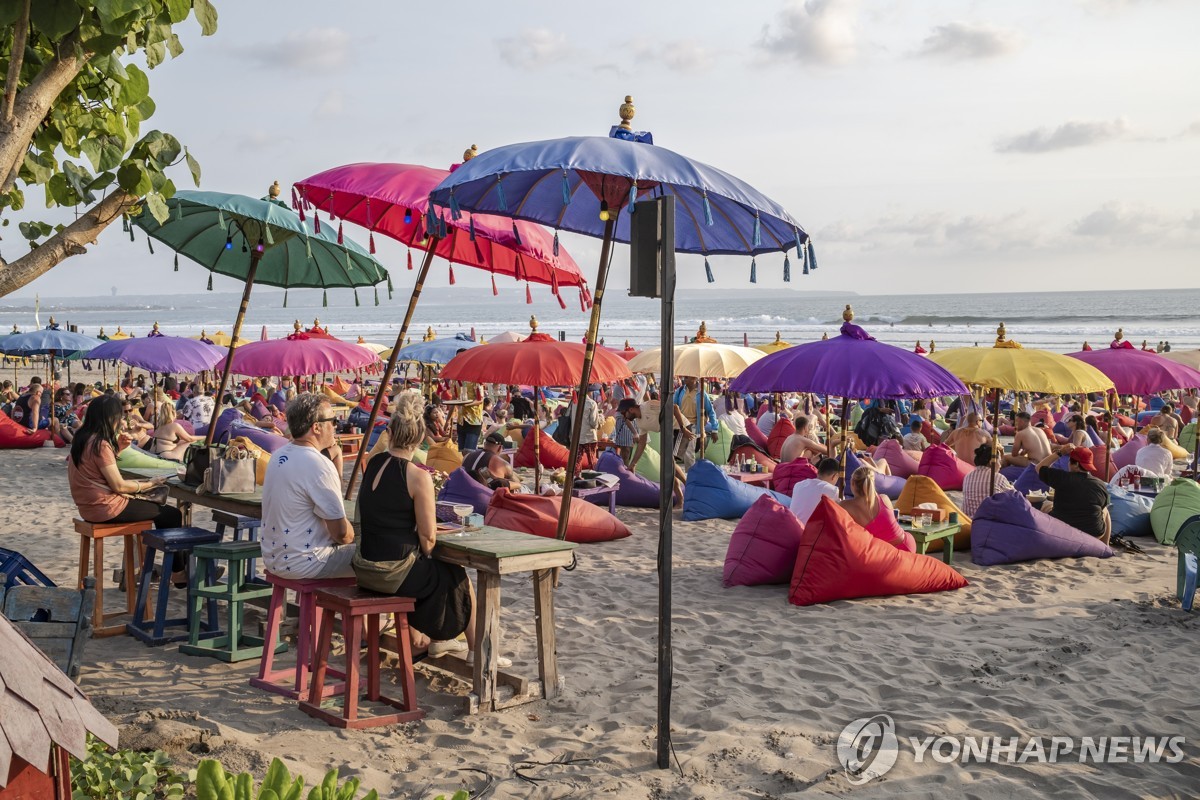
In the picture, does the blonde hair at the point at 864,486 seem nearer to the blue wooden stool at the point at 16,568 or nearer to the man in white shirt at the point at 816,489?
the man in white shirt at the point at 816,489

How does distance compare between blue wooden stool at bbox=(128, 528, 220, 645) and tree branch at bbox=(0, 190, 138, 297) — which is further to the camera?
blue wooden stool at bbox=(128, 528, 220, 645)

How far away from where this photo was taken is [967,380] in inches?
358

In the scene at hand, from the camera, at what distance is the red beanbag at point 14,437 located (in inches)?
603

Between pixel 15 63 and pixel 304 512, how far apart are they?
2.43m

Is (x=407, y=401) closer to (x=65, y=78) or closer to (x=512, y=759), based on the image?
(x=512, y=759)

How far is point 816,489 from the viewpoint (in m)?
7.82

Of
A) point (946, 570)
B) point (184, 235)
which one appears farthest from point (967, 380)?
point (184, 235)

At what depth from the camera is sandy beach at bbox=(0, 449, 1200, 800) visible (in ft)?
13.1

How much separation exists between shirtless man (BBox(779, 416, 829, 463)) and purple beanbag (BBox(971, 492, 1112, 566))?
3.06 metres

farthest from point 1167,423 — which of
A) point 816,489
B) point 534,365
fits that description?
point 534,365

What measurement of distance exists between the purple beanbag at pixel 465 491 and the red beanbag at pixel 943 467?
5.66 meters

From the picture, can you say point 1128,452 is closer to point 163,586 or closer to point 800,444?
point 800,444

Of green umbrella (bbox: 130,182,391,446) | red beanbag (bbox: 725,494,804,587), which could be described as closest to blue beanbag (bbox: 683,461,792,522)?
red beanbag (bbox: 725,494,804,587)

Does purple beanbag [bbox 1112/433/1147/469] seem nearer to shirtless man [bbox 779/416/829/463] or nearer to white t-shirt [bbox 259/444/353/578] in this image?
shirtless man [bbox 779/416/829/463]
